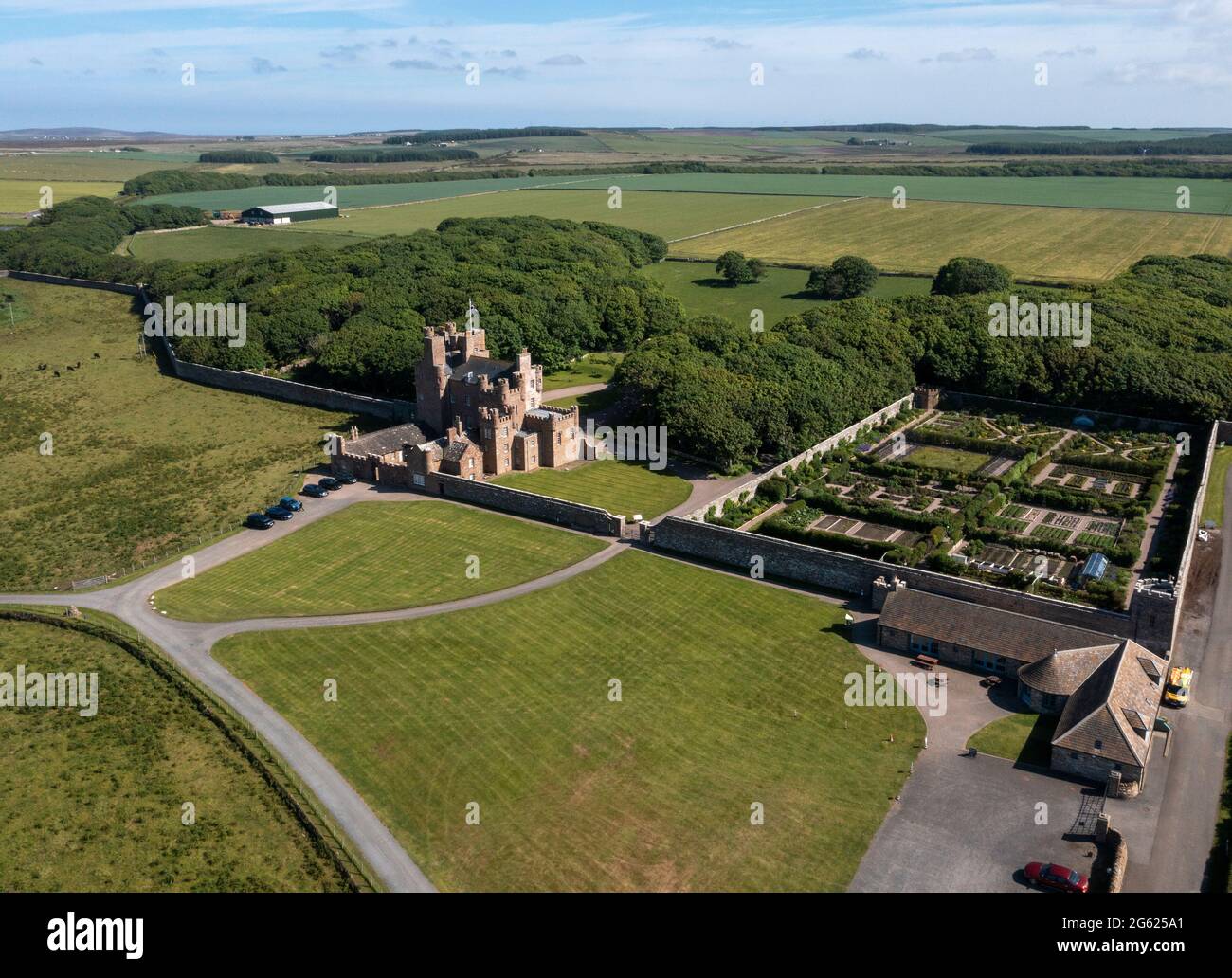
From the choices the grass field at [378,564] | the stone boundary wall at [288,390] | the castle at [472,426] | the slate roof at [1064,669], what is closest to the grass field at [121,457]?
the stone boundary wall at [288,390]

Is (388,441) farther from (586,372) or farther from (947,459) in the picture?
(947,459)

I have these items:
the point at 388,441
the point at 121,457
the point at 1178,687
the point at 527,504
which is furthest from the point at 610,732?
the point at 121,457

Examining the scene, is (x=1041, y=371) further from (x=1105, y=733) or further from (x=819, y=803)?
(x=819, y=803)

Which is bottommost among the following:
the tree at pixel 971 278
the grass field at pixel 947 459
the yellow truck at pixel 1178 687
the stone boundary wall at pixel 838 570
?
the yellow truck at pixel 1178 687

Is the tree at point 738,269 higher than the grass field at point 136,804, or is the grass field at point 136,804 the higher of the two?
the tree at point 738,269

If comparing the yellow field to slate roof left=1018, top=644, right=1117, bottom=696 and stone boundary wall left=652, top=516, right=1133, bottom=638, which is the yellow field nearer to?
stone boundary wall left=652, top=516, right=1133, bottom=638

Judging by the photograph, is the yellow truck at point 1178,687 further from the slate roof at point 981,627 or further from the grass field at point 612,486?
the grass field at point 612,486
